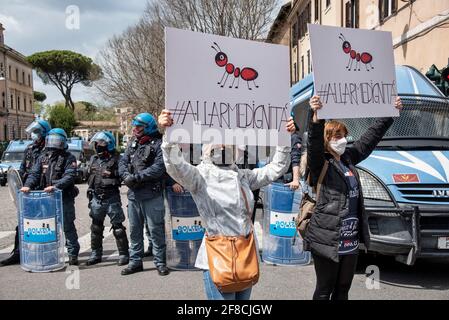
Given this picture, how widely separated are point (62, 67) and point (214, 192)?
82007 millimetres

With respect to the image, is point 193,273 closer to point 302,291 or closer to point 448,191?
point 302,291

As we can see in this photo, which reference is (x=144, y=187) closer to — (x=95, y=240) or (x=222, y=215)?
(x=95, y=240)

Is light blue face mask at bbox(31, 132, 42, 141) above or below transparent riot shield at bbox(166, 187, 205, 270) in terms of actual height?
above

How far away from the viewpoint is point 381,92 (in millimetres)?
4117

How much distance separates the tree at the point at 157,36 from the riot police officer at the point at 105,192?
1622cm

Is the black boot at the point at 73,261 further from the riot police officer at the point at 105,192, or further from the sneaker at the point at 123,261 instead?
the sneaker at the point at 123,261

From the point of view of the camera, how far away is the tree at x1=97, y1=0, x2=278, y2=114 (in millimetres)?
21484

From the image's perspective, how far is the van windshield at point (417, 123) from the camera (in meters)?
5.66

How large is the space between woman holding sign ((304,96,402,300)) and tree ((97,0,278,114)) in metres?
18.5

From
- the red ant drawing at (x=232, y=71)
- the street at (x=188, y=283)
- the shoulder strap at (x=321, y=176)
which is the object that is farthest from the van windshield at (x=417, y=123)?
the red ant drawing at (x=232, y=71)

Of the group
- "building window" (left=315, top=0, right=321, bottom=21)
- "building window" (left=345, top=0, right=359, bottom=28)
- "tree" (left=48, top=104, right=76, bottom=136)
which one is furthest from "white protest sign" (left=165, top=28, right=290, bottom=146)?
"tree" (left=48, top=104, right=76, bottom=136)

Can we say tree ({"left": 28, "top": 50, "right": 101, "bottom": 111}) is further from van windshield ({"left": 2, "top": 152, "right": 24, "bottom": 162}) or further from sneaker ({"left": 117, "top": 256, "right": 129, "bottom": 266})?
sneaker ({"left": 117, "top": 256, "right": 129, "bottom": 266})

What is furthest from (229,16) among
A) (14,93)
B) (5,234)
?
(14,93)

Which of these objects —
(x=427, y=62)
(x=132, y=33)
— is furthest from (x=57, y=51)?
(x=427, y=62)
